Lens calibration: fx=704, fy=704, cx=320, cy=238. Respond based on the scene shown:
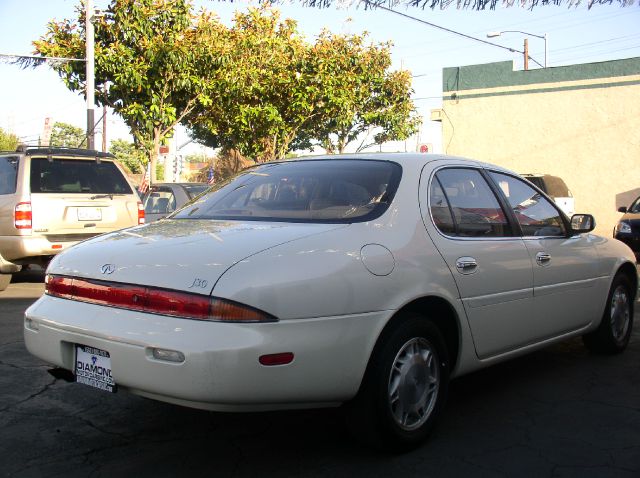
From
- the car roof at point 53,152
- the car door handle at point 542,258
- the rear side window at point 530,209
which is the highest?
the car roof at point 53,152

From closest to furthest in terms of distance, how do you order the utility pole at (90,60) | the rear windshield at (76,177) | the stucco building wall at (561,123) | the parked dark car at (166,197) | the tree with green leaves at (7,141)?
the rear windshield at (76,177) → the parked dark car at (166,197) → the utility pole at (90,60) → the stucco building wall at (561,123) → the tree with green leaves at (7,141)

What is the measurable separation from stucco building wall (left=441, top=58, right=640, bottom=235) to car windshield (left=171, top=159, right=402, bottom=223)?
57.4ft

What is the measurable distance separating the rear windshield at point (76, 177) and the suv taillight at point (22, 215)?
8.7 inches

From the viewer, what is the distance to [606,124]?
2045cm

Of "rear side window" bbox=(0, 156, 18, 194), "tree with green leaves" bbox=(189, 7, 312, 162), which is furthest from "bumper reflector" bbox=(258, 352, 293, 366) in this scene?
"tree with green leaves" bbox=(189, 7, 312, 162)

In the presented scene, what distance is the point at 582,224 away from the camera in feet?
17.3

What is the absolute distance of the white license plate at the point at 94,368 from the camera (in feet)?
10.7

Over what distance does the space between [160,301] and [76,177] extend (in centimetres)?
664

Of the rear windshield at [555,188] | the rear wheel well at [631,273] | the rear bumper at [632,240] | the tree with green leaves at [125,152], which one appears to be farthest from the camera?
the tree with green leaves at [125,152]

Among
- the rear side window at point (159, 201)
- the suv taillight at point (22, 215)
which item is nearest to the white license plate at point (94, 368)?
the suv taillight at point (22, 215)

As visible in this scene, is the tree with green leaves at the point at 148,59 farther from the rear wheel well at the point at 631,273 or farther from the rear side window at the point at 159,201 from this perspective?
the rear wheel well at the point at 631,273

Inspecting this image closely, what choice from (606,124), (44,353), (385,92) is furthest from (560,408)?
(385,92)

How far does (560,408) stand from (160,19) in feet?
50.6

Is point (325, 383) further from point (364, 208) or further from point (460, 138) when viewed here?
point (460, 138)
